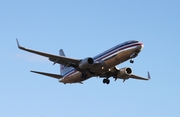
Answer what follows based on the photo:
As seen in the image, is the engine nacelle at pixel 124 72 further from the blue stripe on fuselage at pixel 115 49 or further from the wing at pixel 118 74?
the blue stripe on fuselage at pixel 115 49

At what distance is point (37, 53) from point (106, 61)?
10.7 metres

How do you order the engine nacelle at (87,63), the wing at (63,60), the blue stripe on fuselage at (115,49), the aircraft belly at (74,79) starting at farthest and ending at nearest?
the aircraft belly at (74,79)
the wing at (63,60)
the engine nacelle at (87,63)
the blue stripe on fuselage at (115,49)

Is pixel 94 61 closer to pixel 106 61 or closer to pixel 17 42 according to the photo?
pixel 106 61

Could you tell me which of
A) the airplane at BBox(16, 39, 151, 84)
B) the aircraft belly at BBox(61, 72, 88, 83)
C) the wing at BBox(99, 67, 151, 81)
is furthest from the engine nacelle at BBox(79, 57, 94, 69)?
the wing at BBox(99, 67, 151, 81)

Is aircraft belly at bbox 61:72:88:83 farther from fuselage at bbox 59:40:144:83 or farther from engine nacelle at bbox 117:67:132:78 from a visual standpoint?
engine nacelle at bbox 117:67:132:78

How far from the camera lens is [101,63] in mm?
76438

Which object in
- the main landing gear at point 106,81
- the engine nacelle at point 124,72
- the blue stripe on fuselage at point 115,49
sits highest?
the blue stripe on fuselage at point 115,49

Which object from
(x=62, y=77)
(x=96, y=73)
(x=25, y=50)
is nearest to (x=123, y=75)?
(x=96, y=73)

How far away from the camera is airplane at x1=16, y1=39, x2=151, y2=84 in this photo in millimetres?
74881

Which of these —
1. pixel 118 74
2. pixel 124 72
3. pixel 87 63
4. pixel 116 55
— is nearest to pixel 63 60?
pixel 87 63

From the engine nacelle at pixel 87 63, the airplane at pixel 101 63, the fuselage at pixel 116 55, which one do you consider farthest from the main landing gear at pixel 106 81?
the engine nacelle at pixel 87 63

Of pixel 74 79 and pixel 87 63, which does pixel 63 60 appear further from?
pixel 87 63

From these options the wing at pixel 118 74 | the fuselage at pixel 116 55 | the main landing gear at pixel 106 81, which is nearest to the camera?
the fuselage at pixel 116 55

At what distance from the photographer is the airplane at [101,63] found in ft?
246
